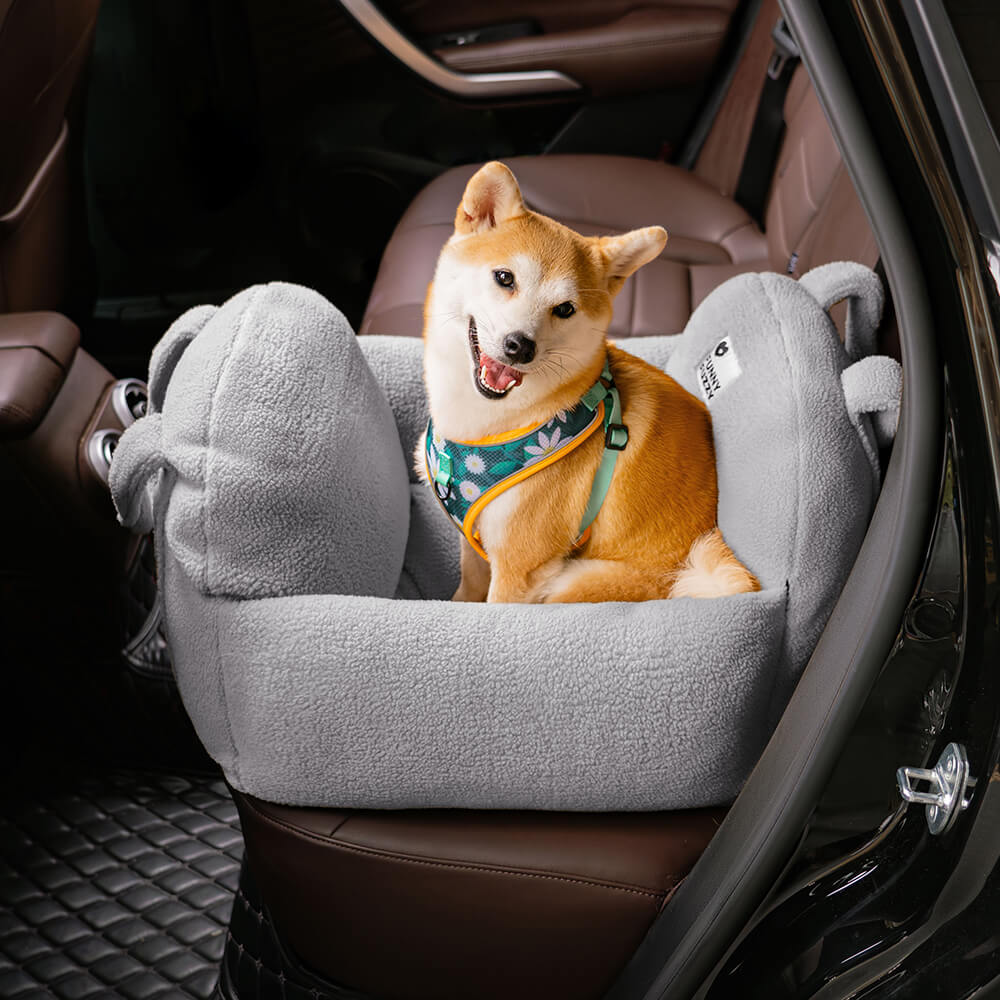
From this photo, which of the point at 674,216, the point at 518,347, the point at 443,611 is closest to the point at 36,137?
the point at 518,347

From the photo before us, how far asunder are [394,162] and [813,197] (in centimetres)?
102

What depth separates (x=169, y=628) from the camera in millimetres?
959

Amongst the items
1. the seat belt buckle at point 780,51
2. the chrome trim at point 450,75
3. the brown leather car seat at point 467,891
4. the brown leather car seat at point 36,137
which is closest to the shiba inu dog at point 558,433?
the brown leather car seat at point 467,891

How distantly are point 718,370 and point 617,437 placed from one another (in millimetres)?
179

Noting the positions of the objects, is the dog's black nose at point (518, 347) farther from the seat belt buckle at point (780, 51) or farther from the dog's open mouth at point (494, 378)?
the seat belt buckle at point (780, 51)

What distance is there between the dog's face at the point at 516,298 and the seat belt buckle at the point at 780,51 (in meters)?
0.92

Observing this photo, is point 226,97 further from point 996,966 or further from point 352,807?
point 996,966

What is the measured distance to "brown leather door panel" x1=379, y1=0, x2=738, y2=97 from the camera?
2.04 metres

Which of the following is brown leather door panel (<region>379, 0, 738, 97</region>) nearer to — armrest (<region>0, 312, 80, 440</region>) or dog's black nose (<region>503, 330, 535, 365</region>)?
armrest (<region>0, 312, 80, 440</region>)

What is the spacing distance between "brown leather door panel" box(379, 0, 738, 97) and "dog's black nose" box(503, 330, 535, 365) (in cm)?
139

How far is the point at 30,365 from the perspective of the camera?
1092 mm

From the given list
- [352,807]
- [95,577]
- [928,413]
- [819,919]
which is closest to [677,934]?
[819,919]

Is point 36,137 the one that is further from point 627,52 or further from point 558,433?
point 627,52

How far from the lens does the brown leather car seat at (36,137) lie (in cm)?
122
